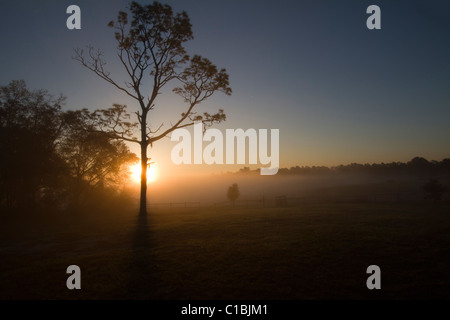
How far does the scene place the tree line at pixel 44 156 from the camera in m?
23.0

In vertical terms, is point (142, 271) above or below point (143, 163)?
below

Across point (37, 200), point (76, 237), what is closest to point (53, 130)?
point (37, 200)

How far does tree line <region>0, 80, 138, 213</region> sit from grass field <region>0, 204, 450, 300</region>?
13363 mm

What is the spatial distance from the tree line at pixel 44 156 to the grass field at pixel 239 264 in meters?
13.4

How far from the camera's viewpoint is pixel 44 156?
80.3 ft

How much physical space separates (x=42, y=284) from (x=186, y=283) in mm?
4067

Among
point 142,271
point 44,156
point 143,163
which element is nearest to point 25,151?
point 44,156

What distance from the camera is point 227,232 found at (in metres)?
13.6

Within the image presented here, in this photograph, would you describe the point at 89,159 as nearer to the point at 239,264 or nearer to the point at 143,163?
the point at 143,163

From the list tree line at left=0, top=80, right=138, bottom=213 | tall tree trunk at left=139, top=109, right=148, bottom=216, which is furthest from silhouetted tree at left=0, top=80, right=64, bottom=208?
tall tree trunk at left=139, top=109, right=148, bottom=216

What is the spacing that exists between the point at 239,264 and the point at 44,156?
2521 centimetres

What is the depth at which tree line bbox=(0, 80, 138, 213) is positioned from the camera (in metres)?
23.0

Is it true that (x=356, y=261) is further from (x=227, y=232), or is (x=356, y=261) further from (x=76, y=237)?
(x=76, y=237)

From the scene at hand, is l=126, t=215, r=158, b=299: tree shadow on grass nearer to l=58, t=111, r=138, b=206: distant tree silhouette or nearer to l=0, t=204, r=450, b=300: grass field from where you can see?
l=0, t=204, r=450, b=300: grass field
